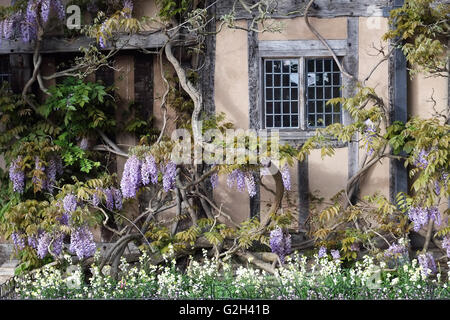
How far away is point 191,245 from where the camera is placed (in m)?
6.78

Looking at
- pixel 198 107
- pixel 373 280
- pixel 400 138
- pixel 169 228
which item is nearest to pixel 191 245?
pixel 169 228

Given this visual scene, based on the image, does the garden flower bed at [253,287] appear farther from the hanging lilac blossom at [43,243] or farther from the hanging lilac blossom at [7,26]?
the hanging lilac blossom at [7,26]

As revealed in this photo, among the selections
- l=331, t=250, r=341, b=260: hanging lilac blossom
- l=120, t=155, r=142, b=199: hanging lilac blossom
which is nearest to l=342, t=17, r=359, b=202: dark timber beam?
l=331, t=250, r=341, b=260: hanging lilac blossom

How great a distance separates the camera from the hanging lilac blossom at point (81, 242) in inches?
248

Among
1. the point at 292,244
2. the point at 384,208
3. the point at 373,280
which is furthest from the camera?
the point at 292,244

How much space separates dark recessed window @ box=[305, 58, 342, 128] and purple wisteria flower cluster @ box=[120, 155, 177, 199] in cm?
164

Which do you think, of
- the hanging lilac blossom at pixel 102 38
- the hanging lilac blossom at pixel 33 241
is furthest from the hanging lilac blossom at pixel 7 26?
the hanging lilac blossom at pixel 33 241

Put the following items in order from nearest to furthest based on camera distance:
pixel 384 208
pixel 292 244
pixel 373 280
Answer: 1. pixel 373 280
2. pixel 384 208
3. pixel 292 244

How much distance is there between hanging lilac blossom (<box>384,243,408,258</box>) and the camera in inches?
255

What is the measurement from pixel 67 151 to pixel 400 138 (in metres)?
3.38

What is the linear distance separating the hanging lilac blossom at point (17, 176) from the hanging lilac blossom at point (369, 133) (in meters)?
3.45

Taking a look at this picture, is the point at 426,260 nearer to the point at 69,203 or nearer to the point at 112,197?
the point at 112,197

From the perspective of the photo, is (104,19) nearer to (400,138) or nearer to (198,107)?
(198,107)

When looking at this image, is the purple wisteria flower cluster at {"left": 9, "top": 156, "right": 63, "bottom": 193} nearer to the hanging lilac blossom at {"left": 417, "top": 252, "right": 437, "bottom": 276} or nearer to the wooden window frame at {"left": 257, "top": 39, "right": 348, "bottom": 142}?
the wooden window frame at {"left": 257, "top": 39, "right": 348, "bottom": 142}
